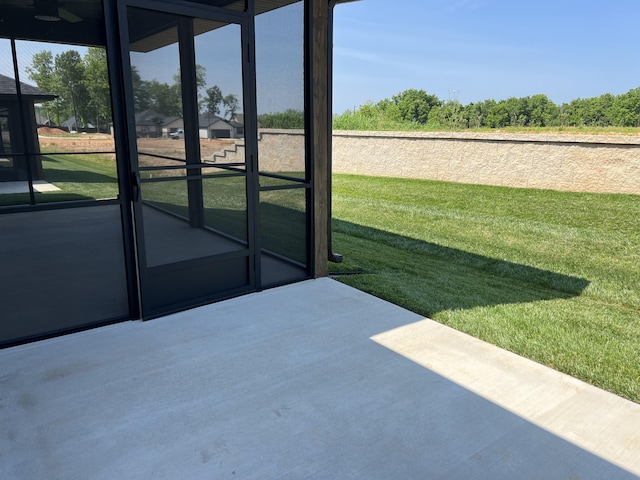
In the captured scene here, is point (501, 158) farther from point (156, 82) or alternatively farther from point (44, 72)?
point (44, 72)

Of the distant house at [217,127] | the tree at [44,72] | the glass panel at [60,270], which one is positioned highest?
the tree at [44,72]

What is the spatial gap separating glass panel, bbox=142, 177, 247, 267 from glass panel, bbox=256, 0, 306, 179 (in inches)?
16.6

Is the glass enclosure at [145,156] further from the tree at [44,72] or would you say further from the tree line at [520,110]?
the tree line at [520,110]

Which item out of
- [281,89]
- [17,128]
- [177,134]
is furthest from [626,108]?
[17,128]

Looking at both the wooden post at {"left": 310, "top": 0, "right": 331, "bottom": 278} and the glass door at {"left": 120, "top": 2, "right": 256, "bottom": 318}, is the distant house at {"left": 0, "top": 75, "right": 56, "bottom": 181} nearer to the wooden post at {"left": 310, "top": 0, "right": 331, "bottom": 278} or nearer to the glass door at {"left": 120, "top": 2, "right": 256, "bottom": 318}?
the glass door at {"left": 120, "top": 2, "right": 256, "bottom": 318}

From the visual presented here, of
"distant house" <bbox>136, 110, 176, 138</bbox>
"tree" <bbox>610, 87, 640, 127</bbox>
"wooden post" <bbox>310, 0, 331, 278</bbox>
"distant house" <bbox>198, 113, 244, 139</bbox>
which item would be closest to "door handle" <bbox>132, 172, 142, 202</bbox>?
"distant house" <bbox>136, 110, 176, 138</bbox>

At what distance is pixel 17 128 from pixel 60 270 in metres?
1.25

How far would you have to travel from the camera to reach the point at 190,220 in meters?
3.61

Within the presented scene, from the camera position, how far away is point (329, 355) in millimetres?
2863

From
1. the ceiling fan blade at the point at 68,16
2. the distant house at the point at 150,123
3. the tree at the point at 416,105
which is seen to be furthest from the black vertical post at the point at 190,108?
the tree at the point at 416,105

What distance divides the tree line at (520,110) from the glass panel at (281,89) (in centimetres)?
2051

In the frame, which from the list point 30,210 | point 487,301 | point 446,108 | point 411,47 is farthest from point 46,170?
point 411,47

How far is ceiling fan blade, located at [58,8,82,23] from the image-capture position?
295 centimetres

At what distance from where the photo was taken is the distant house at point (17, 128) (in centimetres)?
342
